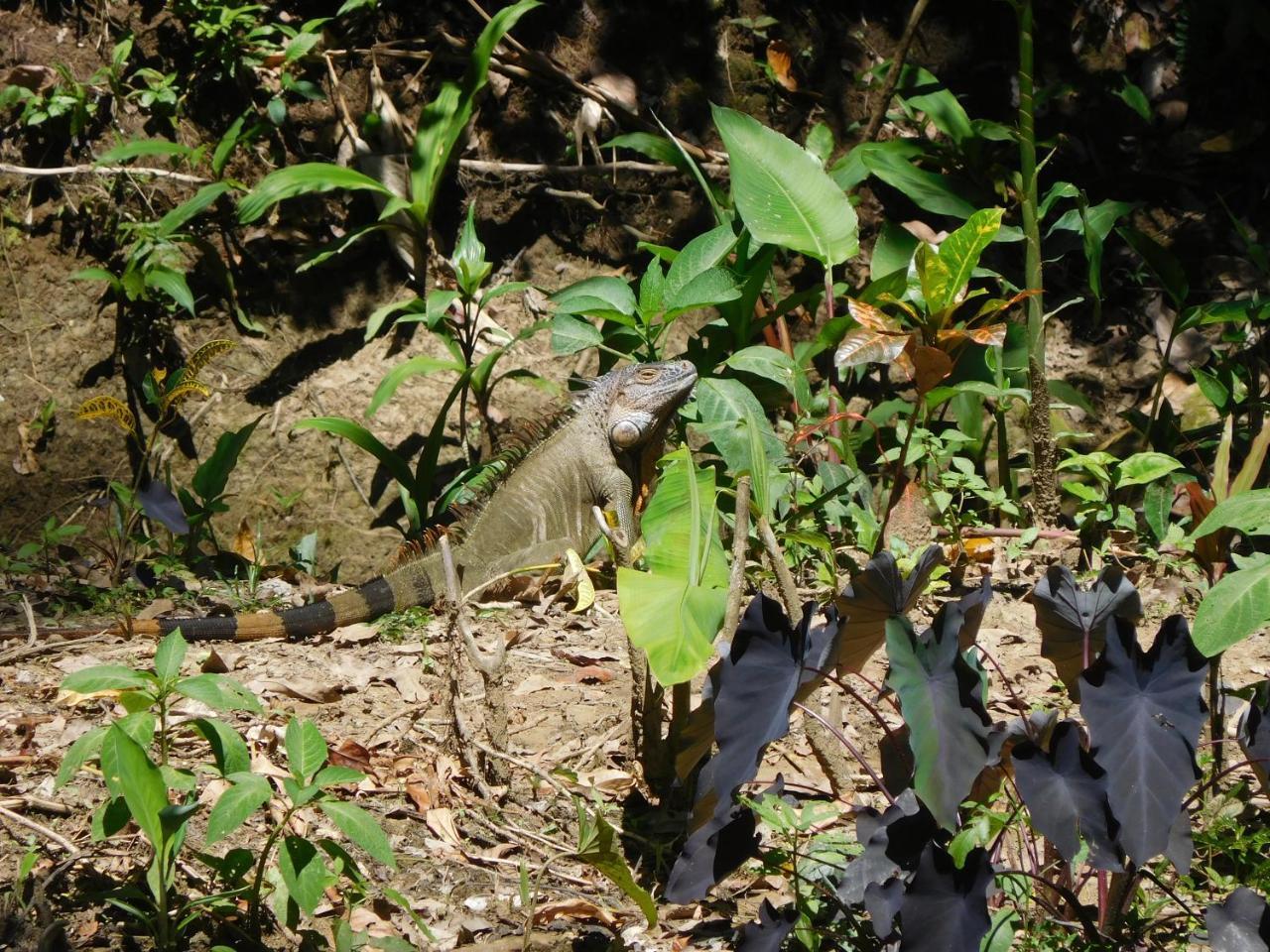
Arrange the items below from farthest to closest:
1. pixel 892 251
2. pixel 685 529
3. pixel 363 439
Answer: pixel 892 251
pixel 363 439
pixel 685 529

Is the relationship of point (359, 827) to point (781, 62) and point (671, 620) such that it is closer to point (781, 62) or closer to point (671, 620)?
point (671, 620)

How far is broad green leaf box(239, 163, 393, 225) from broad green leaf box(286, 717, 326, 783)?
350 centimetres

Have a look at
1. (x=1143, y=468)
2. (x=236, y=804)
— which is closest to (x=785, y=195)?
(x=1143, y=468)

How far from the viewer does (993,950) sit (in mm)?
2221

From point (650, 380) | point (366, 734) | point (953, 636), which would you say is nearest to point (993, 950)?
point (953, 636)

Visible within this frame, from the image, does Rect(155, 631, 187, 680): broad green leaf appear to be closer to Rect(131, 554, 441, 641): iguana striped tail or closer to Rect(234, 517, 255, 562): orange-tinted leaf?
Rect(131, 554, 441, 641): iguana striped tail

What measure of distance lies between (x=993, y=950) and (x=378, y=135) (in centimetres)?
523

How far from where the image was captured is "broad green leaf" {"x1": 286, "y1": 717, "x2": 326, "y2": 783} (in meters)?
2.34

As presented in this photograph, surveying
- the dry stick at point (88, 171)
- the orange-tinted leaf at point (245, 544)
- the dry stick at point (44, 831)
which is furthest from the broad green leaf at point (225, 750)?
the dry stick at point (88, 171)

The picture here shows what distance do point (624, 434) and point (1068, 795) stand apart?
3.78 meters

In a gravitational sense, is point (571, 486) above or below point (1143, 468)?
below

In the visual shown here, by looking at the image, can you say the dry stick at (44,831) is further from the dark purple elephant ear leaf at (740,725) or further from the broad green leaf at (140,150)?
the broad green leaf at (140,150)

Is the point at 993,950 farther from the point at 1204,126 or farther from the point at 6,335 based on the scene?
the point at 1204,126

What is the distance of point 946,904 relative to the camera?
202 centimetres
